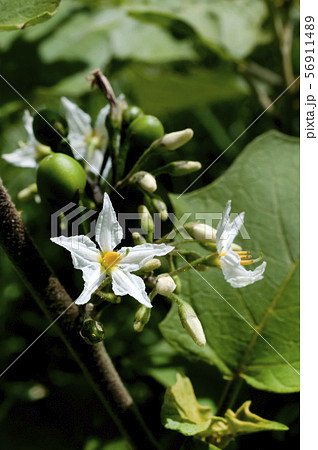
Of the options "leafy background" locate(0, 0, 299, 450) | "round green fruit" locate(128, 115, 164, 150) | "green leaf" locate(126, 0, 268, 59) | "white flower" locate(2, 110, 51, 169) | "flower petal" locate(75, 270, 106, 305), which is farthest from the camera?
"green leaf" locate(126, 0, 268, 59)

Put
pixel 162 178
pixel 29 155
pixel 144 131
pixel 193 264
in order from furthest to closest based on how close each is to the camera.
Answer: pixel 162 178 → pixel 29 155 → pixel 144 131 → pixel 193 264

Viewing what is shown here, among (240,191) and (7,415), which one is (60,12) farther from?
(7,415)

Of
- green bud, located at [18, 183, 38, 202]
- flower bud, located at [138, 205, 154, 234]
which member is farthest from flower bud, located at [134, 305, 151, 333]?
green bud, located at [18, 183, 38, 202]

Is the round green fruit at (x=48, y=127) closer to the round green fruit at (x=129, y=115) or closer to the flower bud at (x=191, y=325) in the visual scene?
the round green fruit at (x=129, y=115)

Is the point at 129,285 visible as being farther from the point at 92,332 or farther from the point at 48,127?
the point at 48,127

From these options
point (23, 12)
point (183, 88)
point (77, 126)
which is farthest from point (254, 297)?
point (183, 88)

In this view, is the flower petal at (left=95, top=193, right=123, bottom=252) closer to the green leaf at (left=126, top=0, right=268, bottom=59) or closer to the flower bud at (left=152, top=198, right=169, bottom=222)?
the flower bud at (left=152, top=198, right=169, bottom=222)
